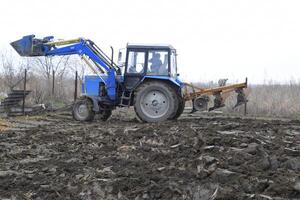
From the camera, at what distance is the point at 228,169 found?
21.7 feet

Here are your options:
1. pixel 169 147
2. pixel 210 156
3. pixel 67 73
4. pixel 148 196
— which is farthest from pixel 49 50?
pixel 67 73

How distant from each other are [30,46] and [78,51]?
1.81 m

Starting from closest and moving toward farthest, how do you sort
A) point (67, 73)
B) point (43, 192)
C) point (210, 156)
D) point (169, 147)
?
point (43, 192) → point (210, 156) → point (169, 147) → point (67, 73)

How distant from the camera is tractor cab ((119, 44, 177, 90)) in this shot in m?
15.8

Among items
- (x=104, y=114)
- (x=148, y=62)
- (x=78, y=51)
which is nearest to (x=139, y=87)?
(x=148, y=62)

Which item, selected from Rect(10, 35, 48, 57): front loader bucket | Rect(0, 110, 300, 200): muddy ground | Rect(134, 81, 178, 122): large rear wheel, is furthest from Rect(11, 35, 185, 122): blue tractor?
Rect(0, 110, 300, 200): muddy ground

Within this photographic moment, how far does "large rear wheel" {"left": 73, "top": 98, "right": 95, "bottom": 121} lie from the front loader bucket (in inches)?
94.5

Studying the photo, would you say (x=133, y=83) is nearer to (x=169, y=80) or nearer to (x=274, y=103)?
(x=169, y=80)

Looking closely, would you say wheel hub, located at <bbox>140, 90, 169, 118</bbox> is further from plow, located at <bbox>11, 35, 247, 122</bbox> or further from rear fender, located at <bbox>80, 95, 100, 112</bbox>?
rear fender, located at <bbox>80, 95, 100, 112</bbox>

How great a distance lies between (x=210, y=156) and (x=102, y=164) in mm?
1648

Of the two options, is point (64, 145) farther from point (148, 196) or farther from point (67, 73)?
point (67, 73)

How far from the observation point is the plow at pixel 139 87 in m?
15.5

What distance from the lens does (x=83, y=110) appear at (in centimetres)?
1656

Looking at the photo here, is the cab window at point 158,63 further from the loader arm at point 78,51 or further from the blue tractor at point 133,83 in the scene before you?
Answer: the loader arm at point 78,51
